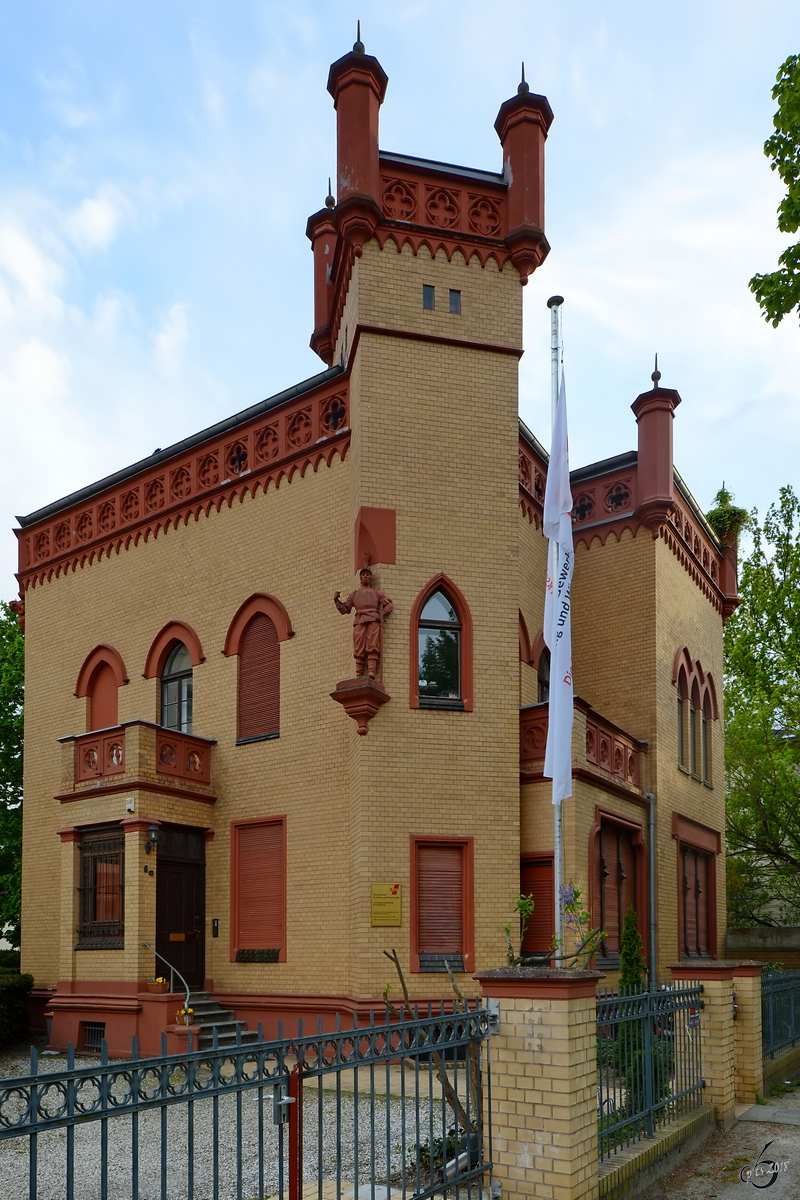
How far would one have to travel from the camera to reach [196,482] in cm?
2028

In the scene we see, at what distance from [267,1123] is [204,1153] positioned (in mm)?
1314

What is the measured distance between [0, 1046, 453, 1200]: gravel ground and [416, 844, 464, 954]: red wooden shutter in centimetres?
393

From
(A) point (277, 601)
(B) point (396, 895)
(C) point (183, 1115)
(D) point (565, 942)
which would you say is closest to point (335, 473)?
(A) point (277, 601)

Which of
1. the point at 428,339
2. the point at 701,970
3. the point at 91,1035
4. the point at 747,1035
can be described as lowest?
the point at 91,1035

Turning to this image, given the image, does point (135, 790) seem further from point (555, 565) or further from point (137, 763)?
point (555, 565)

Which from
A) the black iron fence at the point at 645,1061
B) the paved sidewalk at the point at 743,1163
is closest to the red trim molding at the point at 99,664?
the black iron fence at the point at 645,1061

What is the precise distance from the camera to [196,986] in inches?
716

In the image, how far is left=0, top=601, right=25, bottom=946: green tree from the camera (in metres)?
28.8

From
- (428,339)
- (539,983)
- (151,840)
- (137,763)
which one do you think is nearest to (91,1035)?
(151,840)

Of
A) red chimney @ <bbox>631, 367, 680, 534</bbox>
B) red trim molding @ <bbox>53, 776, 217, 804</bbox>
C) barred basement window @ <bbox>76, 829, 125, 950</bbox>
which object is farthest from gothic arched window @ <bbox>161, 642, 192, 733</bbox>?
red chimney @ <bbox>631, 367, 680, 534</bbox>

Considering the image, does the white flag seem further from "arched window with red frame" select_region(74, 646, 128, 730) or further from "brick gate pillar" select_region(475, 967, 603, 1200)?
"arched window with red frame" select_region(74, 646, 128, 730)

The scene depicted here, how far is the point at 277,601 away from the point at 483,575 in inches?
136

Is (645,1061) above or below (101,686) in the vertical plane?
below

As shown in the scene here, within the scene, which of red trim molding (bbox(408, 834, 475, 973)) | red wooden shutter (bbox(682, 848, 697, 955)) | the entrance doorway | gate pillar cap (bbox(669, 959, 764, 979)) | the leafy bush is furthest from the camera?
red wooden shutter (bbox(682, 848, 697, 955))
